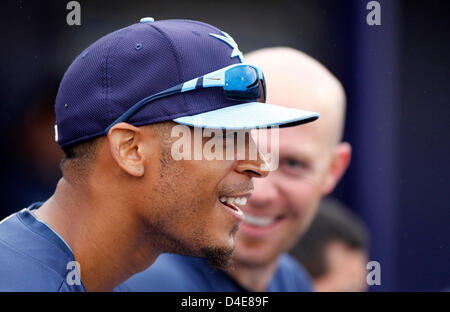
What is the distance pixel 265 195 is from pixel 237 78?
888 millimetres

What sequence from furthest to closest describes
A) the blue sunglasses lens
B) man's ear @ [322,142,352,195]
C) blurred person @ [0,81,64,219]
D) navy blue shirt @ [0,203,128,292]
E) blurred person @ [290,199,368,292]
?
blurred person @ [0,81,64,219]
blurred person @ [290,199,368,292]
man's ear @ [322,142,352,195]
the blue sunglasses lens
navy blue shirt @ [0,203,128,292]

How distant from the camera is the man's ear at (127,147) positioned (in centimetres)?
150

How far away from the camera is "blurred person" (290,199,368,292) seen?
11.0 feet

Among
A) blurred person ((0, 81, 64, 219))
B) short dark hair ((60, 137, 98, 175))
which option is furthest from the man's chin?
blurred person ((0, 81, 64, 219))

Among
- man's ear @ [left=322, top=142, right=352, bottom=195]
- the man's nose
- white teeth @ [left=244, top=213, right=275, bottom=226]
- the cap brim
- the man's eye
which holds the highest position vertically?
the cap brim

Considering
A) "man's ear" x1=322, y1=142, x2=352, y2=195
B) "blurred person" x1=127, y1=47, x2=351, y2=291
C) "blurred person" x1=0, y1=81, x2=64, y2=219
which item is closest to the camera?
→ "blurred person" x1=127, y1=47, x2=351, y2=291

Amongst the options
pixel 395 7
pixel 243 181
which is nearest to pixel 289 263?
pixel 243 181

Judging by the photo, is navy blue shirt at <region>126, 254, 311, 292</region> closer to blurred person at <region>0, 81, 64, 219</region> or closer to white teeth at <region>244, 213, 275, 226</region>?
white teeth at <region>244, 213, 275, 226</region>

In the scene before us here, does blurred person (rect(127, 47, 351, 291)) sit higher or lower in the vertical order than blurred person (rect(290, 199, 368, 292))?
higher

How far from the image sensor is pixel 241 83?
1.54 meters

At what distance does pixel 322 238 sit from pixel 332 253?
0.34ft

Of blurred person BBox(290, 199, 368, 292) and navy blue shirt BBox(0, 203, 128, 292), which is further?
blurred person BBox(290, 199, 368, 292)

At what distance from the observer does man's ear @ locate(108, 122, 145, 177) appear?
150cm

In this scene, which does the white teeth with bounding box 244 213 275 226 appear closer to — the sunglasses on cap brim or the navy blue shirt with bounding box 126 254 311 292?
the navy blue shirt with bounding box 126 254 311 292
